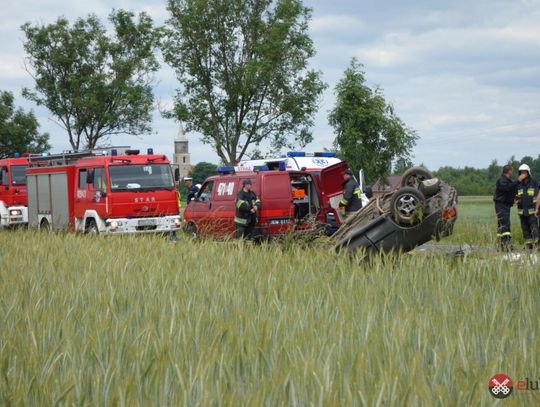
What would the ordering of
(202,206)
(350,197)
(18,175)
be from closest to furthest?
(350,197)
(202,206)
(18,175)

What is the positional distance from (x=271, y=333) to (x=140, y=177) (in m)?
15.9

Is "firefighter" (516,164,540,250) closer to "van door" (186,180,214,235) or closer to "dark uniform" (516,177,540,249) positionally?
"dark uniform" (516,177,540,249)

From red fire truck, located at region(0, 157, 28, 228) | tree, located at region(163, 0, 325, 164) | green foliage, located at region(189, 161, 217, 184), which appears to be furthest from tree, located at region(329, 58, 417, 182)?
green foliage, located at region(189, 161, 217, 184)

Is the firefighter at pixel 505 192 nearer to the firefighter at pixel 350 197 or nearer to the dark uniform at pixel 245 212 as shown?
the firefighter at pixel 350 197

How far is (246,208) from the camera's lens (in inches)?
663

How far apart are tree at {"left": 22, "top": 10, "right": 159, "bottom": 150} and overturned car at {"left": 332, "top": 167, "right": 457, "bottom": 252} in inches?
1360

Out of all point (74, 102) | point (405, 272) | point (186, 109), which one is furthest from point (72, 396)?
point (74, 102)

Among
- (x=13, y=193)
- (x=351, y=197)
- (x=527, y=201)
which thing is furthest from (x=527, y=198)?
(x=13, y=193)

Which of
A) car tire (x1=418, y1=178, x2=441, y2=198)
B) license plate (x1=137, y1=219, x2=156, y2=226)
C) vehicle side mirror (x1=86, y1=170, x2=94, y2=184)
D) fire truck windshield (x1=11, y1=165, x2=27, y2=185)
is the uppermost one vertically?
fire truck windshield (x1=11, y1=165, x2=27, y2=185)

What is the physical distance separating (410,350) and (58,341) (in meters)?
2.14

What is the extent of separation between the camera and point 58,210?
23.7 metres

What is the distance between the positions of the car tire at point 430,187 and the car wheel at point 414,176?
2.99 feet

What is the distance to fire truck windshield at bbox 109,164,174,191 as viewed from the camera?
20.6 m

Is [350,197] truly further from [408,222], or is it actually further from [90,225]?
[90,225]
